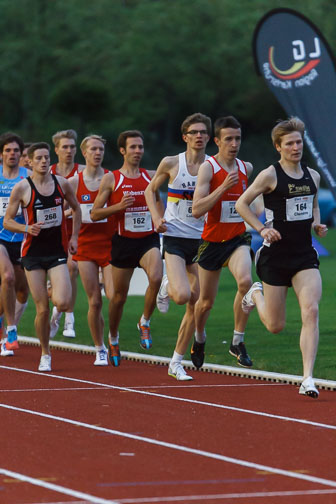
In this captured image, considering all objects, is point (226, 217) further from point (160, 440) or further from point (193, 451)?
point (193, 451)

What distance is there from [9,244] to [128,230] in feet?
6.36

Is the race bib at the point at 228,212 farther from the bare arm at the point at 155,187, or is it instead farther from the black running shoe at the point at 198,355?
the black running shoe at the point at 198,355

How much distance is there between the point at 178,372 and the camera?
11234mm

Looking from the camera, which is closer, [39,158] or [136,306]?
[39,158]

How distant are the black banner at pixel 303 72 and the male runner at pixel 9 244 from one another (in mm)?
4314

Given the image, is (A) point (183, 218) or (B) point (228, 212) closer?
(B) point (228, 212)

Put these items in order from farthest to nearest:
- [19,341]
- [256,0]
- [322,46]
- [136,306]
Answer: [256,0]
[136,306]
[322,46]
[19,341]

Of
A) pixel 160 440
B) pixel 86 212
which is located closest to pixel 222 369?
pixel 86 212

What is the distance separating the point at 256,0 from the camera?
226ft

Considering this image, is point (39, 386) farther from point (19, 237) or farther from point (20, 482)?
point (20, 482)

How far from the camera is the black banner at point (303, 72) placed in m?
16.2

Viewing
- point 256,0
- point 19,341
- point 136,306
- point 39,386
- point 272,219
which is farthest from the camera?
point 256,0

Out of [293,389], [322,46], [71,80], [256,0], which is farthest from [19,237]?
[256,0]

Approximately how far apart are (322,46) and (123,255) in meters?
Result: 5.82
